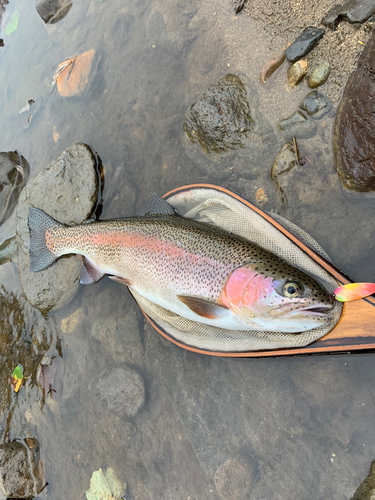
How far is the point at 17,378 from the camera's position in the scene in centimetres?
464

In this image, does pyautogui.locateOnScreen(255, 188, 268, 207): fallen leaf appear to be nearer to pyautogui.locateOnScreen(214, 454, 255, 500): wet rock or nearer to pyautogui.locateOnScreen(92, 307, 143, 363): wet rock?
pyautogui.locateOnScreen(92, 307, 143, 363): wet rock

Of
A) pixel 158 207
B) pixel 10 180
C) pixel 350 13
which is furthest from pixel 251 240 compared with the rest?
pixel 10 180

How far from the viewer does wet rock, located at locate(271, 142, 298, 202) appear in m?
3.28

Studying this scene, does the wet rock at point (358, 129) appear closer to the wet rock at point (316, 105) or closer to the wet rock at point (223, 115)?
the wet rock at point (316, 105)

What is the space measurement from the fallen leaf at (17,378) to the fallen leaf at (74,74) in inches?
164

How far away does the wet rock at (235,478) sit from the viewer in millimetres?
3076

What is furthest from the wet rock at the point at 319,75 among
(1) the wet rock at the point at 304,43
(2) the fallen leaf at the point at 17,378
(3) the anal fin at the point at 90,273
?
(2) the fallen leaf at the point at 17,378

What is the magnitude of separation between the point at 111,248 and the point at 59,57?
3749mm

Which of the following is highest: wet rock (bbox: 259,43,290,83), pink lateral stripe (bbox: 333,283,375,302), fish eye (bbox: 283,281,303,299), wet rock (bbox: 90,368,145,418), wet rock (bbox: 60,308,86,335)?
wet rock (bbox: 259,43,290,83)

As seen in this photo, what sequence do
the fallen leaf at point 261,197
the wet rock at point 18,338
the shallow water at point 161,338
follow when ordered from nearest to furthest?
the shallow water at point 161,338
the fallen leaf at point 261,197
the wet rock at point 18,338

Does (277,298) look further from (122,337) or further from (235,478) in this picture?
(122,337)

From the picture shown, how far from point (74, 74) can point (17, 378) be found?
4.60m

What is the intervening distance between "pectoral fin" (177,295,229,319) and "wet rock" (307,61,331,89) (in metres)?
2.46

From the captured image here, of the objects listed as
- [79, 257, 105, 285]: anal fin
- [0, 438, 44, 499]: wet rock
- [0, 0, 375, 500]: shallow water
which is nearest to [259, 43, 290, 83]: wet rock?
[0, 0, 375, 500]: shallow water
